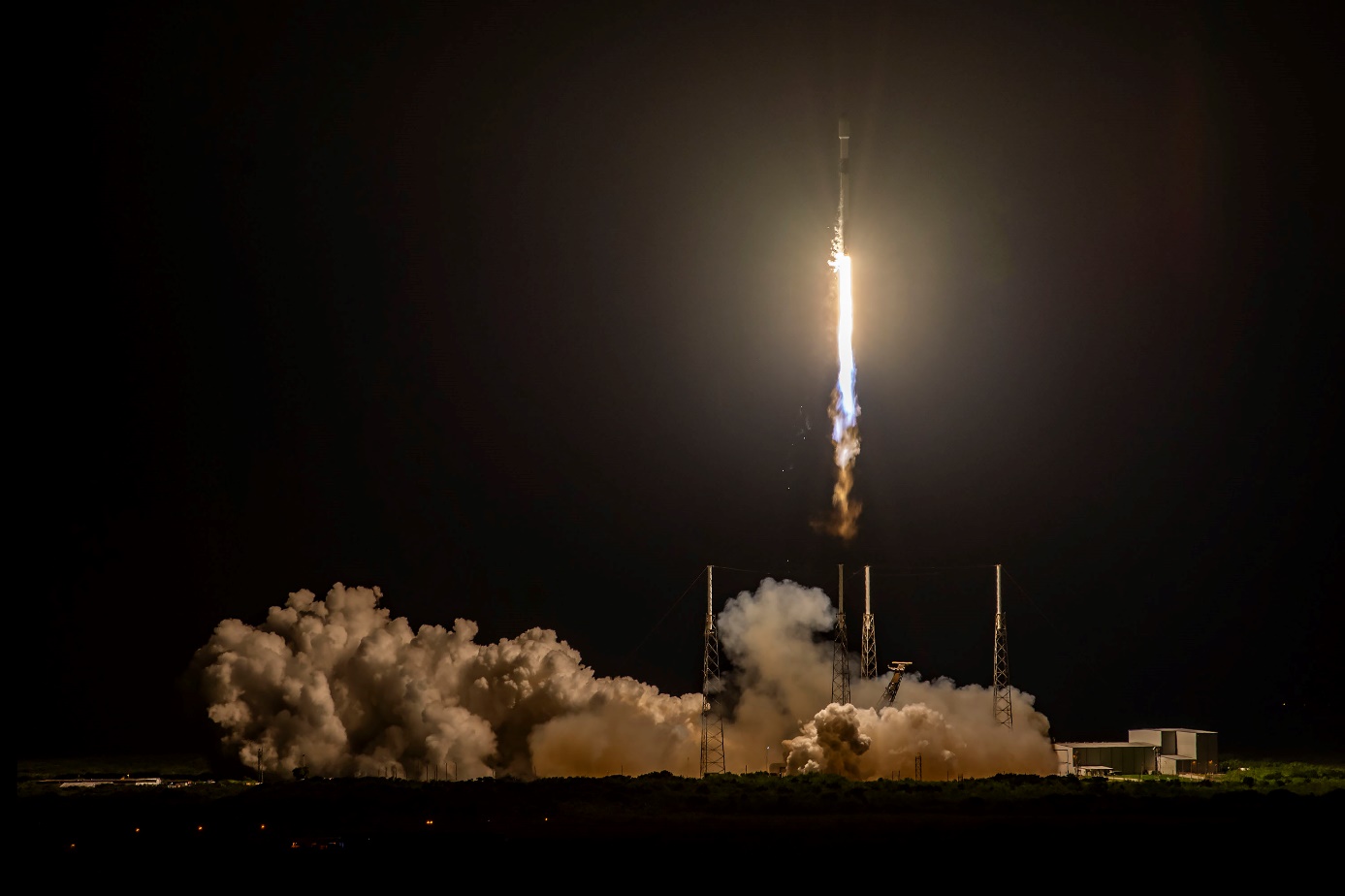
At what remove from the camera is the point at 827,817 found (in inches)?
2375

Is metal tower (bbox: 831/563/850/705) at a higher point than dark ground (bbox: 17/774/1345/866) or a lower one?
higher

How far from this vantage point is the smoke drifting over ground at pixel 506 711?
74.9 meters

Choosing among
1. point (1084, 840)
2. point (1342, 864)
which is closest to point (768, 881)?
point (1084, 840)

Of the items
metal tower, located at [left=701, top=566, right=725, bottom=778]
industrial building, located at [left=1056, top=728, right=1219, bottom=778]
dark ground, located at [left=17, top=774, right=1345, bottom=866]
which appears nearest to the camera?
dark ground, located at [left=17, top=774, right=1345, bottom=866]

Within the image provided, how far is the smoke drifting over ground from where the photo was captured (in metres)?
74.9

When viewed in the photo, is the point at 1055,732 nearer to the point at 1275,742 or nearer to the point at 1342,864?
the point at 1275,742

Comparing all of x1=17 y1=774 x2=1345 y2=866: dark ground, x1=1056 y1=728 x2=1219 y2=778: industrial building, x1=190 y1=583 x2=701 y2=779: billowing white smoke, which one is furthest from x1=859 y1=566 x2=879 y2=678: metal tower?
x1=1056 y1=728 x2=1219 y2=778: industrial building

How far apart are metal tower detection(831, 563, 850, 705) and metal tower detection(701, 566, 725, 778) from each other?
5.43 metres

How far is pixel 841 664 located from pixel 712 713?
29.3ft

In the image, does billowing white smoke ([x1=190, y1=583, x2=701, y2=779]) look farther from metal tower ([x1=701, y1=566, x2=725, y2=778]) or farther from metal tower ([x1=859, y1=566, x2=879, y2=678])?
metal tower ([x1=859, y1=566, x2=879, y2=678])

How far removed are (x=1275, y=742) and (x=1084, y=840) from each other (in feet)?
220

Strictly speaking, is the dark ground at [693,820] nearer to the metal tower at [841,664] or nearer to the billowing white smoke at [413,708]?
the billowing white smoke at [413,708]

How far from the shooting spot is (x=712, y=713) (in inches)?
3199

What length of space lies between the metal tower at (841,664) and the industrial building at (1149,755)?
11.1m
